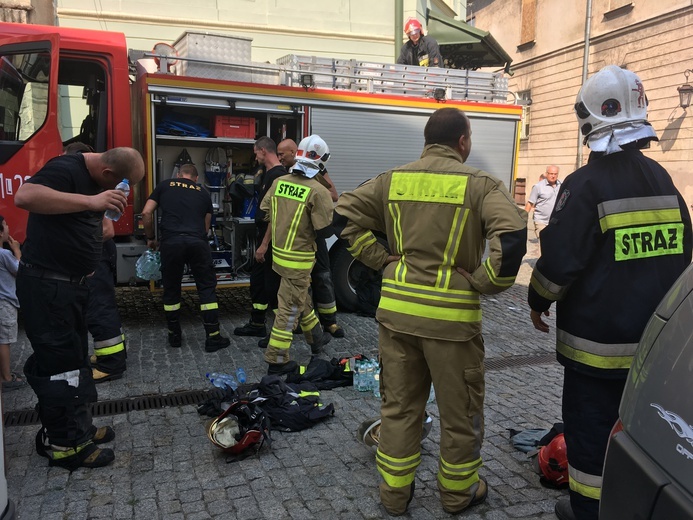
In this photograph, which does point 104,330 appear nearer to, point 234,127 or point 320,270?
point 320,270

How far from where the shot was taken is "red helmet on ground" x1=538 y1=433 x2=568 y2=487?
9.68 feet

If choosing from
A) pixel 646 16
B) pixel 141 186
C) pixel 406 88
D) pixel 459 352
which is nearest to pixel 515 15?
pixel 646 16

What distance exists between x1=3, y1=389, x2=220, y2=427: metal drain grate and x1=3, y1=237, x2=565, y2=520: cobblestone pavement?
0.29ft

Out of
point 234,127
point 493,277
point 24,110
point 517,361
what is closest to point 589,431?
point 493,277

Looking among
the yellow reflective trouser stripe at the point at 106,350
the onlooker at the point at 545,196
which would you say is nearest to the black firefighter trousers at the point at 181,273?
the yellow reflective trouser stripe at the point at 106,350

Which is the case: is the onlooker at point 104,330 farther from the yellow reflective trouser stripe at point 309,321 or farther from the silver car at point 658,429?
the silver car at point 658,429

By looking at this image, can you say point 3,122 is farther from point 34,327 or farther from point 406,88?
point 406,88

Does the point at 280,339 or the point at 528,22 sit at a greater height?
the point at 528,22

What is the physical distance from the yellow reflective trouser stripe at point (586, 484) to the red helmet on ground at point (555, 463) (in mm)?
531

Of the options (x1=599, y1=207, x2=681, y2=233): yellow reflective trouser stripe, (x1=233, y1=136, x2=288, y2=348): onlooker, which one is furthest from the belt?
(x1=599, y1=207, x2=681, y2=233): yellow reflective trouser stripe

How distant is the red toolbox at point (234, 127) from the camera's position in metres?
5.98

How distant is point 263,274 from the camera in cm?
544

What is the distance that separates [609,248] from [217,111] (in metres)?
4.60

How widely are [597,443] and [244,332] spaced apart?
150 inches
